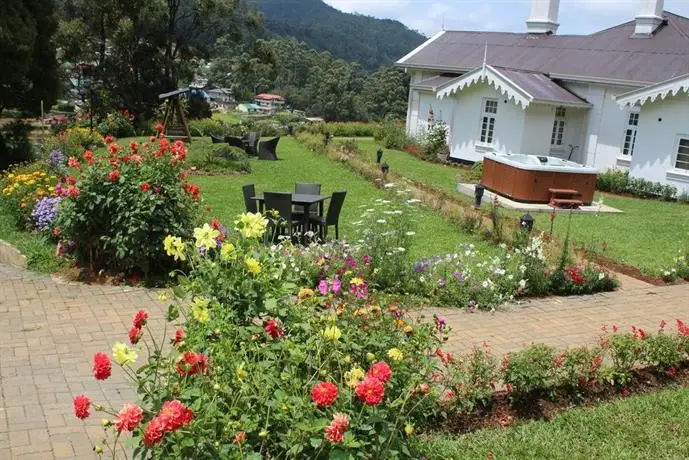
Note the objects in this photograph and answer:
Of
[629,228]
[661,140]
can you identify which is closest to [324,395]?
[629,228]

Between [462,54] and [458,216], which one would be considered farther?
[462,54]

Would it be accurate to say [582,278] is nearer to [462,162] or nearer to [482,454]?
[482,454]

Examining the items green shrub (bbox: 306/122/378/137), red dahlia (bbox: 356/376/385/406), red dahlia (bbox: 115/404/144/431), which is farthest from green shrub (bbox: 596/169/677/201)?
red dahlia (bbox: 115/404/144/431)

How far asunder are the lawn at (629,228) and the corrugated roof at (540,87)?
Result: 385 centimetres

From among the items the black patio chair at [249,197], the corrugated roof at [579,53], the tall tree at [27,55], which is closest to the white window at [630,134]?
the corrugated roof at [579,53]

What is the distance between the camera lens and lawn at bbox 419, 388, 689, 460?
14.2 ft

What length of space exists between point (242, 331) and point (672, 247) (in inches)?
428

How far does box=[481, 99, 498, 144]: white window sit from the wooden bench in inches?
278

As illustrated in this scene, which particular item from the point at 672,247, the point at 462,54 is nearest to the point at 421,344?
the point at 672,247

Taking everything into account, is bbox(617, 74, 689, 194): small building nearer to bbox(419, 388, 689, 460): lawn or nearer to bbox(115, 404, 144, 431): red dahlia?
bbox(419, 388, 689, 460): lawn

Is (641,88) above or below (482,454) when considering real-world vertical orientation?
above

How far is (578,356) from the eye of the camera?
17.0 feet

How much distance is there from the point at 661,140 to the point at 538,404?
1649cm

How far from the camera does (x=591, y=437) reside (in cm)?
461
